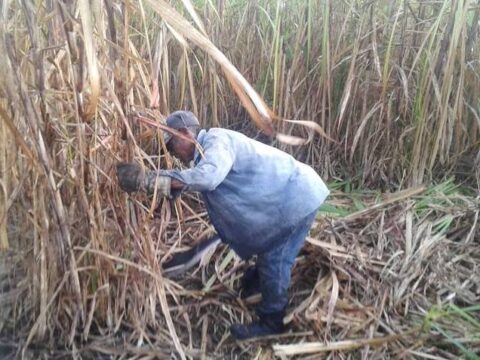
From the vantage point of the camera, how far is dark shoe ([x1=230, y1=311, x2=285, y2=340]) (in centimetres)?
239

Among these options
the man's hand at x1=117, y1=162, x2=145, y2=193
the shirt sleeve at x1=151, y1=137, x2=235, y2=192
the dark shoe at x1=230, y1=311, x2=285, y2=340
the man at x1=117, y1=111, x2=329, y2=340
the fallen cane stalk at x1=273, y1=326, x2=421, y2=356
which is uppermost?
the man's hand at x1=117, y1=162, x2=145, y2=193

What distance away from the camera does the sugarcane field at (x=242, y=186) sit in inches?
72.5

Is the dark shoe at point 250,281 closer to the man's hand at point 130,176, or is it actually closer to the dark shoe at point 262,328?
the dark shoe at point 262,328

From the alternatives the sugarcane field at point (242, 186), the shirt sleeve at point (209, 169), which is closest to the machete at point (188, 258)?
the sugarcane field at point (242, 186)

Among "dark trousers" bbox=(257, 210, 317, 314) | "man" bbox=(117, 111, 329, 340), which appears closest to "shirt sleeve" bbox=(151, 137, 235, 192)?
"man" bbox=(117, 111, 329, 340)

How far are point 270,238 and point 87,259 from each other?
0.71 m

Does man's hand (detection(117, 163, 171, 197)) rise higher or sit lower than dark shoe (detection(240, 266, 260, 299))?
higher

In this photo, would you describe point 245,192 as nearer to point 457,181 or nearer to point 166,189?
point 166,189

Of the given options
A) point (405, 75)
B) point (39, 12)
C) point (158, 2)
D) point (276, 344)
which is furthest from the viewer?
point (405, 75)

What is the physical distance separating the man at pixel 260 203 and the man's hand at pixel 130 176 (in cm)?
27

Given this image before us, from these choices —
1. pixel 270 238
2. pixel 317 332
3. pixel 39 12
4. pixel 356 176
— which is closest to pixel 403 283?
pixel 317 332

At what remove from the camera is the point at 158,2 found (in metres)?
0.99

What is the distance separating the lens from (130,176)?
1997 millimetres

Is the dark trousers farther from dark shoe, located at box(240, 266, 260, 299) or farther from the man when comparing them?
dark shoe, located at box(240, 266, 260, 299)
